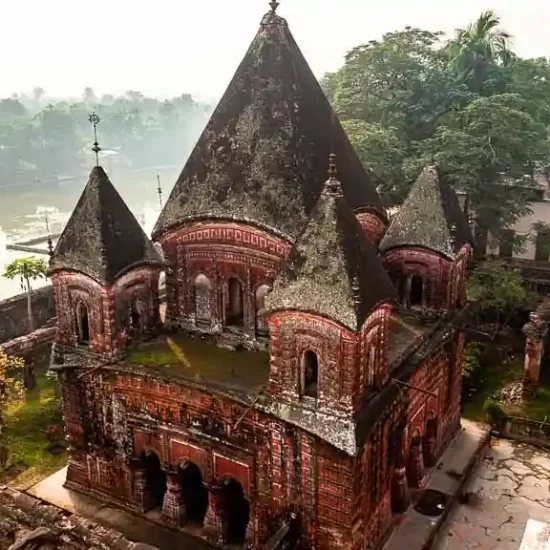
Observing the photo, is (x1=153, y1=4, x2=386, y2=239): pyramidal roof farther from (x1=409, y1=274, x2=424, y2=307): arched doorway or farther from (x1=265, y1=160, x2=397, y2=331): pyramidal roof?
(x1=409, y1=274, x2=424, y2=307): arched doorway

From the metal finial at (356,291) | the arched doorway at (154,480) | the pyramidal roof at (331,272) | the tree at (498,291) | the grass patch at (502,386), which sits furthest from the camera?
the tree at (498,291)

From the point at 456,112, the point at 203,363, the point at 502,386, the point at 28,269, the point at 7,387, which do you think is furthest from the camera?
the point at 456,112

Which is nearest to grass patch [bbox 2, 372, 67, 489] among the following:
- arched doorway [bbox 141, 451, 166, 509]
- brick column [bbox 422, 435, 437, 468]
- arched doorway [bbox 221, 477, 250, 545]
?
arched doorway [bbox 141, 451, 166, 509]

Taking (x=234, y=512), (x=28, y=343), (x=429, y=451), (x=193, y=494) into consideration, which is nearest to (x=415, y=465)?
(x=429, y=451)

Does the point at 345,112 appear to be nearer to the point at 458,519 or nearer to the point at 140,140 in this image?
the point at 458,519

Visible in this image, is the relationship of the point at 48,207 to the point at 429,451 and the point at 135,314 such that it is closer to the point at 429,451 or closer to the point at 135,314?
the point at 135,314

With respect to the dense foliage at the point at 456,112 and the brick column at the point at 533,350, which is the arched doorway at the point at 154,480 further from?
the dense foliage at the point at 456,112

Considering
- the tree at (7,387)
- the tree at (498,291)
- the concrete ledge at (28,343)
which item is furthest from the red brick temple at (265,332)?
the concrete ledge at (28,343)
